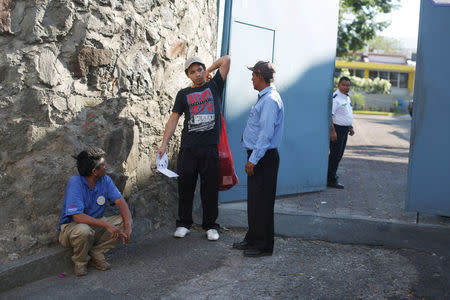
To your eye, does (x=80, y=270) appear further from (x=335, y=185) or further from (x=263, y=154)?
(x=335, y=185)

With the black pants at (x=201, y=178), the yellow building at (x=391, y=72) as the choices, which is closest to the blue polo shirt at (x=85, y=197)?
the black pants at (x=201, y=178)

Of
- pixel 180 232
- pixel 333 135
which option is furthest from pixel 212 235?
pixel 333 135

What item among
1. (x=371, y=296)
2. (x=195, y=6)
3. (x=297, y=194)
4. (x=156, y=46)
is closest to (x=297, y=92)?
(x=297, y=194)

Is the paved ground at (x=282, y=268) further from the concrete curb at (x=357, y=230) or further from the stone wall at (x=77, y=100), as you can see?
the stone wall at (x=77, y=100)

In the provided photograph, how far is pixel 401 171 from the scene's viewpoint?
1018 centimetres

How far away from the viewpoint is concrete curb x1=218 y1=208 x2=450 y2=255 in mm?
5301

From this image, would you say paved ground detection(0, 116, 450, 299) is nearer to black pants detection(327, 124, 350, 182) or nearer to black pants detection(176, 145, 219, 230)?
black pants detection(176, 145, 219, 230)

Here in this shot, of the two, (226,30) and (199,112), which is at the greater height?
(226,30)

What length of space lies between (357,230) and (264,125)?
6.11ft

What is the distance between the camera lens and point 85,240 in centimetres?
416

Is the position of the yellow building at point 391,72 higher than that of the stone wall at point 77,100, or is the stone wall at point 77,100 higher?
the yellow building at point 391,72

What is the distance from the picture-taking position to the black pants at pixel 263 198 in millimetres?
4695

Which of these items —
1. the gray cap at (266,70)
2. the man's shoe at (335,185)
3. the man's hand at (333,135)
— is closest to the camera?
the gray cap at (266,70)

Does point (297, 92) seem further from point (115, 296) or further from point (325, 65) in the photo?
point (115, 296)
